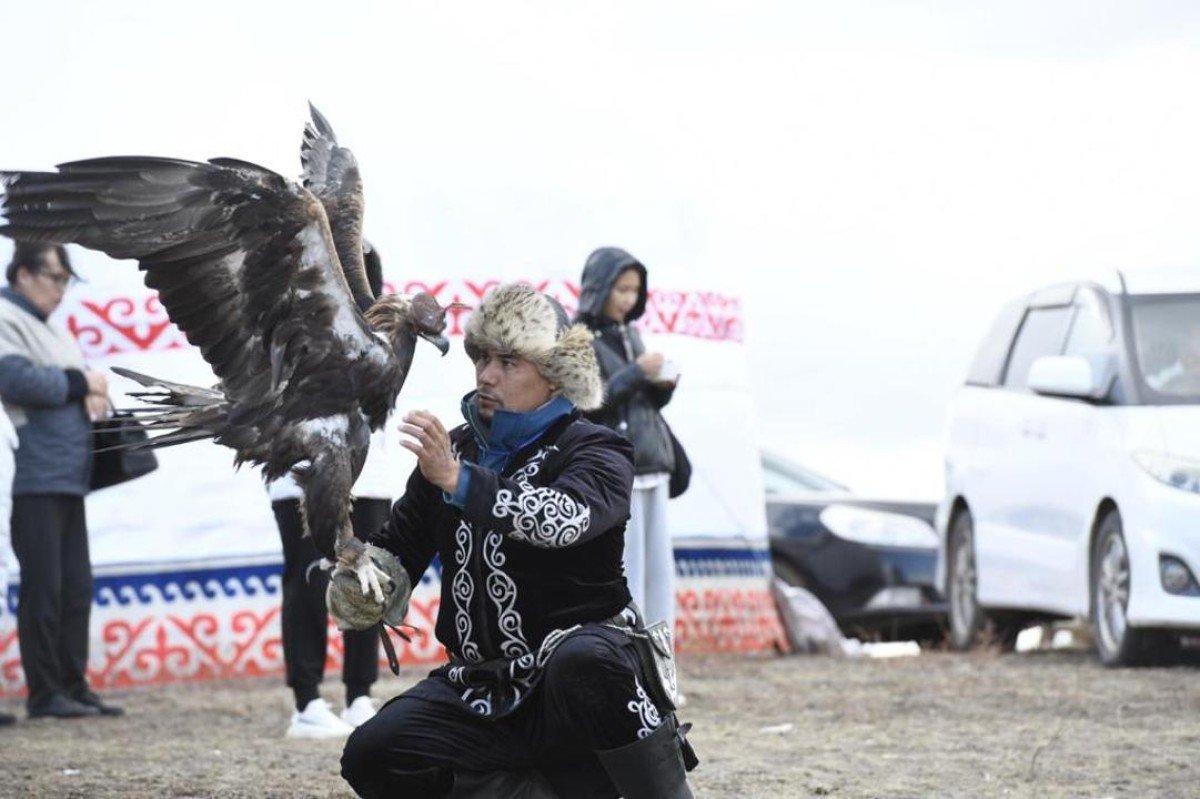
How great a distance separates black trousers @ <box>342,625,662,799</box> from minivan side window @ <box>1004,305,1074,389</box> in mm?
6177

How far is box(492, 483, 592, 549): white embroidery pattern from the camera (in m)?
4.95

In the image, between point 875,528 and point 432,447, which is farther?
point 875,528

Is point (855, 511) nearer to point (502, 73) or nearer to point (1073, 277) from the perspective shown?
point (1073, 277)

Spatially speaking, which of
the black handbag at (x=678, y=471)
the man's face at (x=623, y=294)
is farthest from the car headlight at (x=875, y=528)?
the man's face at (x=623, y=294)

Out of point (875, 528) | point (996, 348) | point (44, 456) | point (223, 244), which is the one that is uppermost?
point (223, 244)

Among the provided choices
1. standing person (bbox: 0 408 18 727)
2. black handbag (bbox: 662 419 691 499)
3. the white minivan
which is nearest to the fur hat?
black handbag (bbox: 662 419 691 499)

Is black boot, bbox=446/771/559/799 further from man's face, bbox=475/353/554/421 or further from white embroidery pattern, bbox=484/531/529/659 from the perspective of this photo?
man's face, bbox=475/353/554/421

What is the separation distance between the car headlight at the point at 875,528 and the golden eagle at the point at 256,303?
693cm

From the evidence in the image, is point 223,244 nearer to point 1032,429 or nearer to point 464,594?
point 464,594

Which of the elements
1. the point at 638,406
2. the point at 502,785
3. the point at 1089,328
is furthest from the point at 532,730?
the point at 1089,328

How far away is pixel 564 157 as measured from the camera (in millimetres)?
11453

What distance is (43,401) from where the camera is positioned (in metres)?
8.96

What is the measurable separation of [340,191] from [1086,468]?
4732mm

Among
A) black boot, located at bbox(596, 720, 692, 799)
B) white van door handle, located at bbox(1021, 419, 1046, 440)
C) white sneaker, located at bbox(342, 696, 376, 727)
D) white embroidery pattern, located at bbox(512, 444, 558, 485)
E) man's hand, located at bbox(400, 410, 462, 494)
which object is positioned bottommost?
white sneaker, located at bbox(342, 696, 376, 727)
